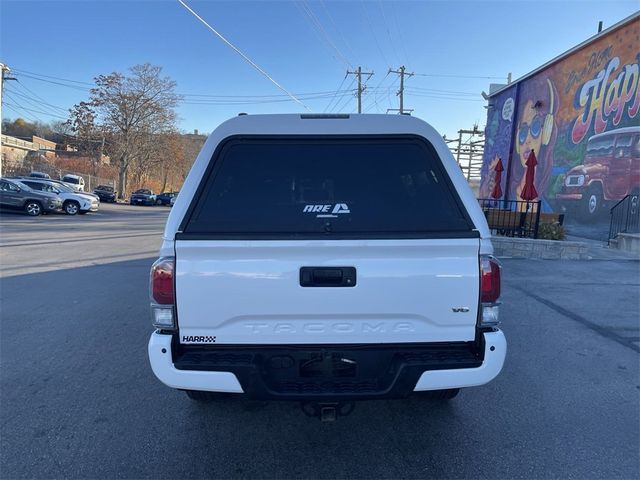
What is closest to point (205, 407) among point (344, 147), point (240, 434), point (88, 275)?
point (240, 434)

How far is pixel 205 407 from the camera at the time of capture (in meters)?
3.26

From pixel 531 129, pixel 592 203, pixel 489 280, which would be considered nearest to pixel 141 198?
pixel 531 129

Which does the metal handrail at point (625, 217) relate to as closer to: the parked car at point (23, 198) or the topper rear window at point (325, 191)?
the topper rear window at point (325, 191)

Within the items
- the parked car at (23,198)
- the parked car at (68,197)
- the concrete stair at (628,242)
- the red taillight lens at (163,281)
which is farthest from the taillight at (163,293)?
the parked car at (68,197)

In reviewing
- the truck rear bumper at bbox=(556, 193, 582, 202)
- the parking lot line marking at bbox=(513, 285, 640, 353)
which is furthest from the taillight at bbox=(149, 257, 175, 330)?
the truck rear bumper at bbox=(556, 193, 582, 202)

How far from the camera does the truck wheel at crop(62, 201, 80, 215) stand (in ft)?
72.6

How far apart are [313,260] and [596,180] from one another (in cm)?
1580

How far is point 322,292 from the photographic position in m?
2.34

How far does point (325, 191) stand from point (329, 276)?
1.97 feet

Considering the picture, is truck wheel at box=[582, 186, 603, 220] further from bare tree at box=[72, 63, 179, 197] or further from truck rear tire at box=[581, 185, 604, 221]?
bare tree at box=[72, 63, 179, 197]

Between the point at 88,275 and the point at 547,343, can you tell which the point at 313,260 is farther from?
the point at 88,275

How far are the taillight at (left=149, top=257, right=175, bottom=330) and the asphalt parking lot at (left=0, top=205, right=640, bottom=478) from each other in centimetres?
97

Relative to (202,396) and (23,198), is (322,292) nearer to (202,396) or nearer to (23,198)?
(202,396)

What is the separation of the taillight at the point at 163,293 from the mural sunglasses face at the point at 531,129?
19.9 metres
